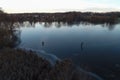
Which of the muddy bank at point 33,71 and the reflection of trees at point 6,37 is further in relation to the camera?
the reflection of trees at point 6,37

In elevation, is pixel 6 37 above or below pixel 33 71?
below

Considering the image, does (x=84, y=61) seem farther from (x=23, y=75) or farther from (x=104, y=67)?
(x=23, y=75)

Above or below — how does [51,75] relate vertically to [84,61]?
above

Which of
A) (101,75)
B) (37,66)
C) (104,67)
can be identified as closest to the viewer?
(37,66)

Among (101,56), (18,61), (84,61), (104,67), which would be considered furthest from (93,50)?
(18,61)

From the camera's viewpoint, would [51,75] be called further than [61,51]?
No

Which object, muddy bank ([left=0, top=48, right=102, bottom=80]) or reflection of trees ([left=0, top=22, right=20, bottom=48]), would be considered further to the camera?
reflection of trees ([left=0, top=22, right=20, bottom=48])

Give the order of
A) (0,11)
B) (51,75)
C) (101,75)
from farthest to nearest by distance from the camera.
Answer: (0,11), (101,75), (51,75)

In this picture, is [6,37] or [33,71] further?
[6,37]

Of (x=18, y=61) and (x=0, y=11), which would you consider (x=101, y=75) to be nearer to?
(x=18, y=61)
